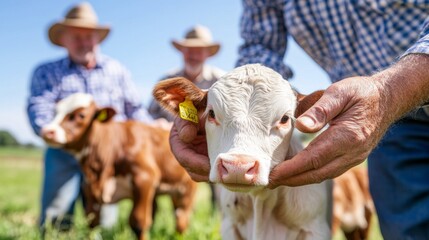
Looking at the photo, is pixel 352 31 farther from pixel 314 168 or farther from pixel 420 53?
pixel 314 168

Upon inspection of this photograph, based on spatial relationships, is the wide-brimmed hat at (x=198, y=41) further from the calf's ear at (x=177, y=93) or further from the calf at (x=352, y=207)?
the calf's ear at (x=177, y=93)

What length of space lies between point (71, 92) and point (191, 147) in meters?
4.05

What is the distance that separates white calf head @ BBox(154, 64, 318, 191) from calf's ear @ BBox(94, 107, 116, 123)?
327 cm

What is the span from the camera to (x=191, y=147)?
2504 millimetres

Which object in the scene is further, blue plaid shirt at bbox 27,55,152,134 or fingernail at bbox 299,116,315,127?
blue plaid shirt at bbox 27,55,152,134

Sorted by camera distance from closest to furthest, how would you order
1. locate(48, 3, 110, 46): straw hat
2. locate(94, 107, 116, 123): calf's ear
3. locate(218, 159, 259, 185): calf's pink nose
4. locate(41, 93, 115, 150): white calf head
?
locate(218, 159, 259, 185): calf's pink nose → locate(41, 93, 115, 150): white calf head → locate(94, 107, 116, 123): calf's ear → locate(48, 3, 110, 46): straw hat

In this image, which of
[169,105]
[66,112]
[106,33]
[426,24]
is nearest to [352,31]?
[426,24]

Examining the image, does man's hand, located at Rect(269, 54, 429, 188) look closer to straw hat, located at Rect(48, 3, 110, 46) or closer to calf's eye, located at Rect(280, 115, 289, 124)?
calf's eye, located at Rect(280, 115, 289, 124)

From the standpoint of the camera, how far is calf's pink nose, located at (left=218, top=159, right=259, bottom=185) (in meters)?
1.96

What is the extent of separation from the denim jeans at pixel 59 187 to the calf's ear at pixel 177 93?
12.5 feet

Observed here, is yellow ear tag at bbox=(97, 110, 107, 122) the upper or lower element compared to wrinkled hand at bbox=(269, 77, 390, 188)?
lower

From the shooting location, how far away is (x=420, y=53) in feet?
6.56

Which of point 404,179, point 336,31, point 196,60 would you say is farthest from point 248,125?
point 196,60

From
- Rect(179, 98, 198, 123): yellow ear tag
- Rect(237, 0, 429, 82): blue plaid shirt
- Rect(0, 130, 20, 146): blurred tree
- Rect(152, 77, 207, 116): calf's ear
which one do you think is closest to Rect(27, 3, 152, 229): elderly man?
Rect(237, 0, 429, 82): blue plaid shirt
